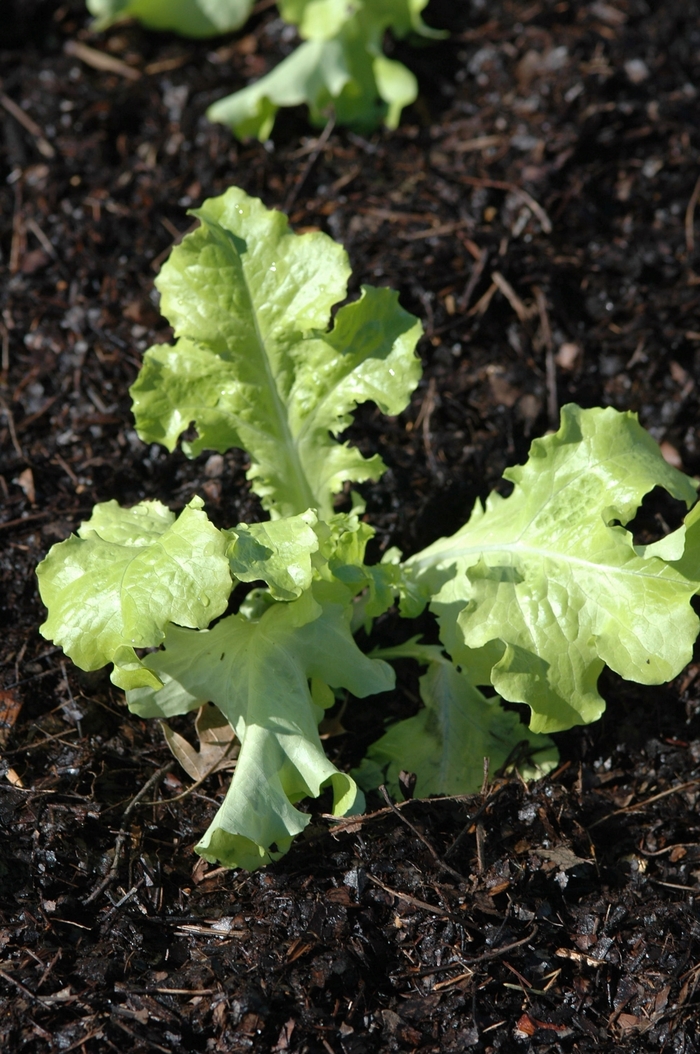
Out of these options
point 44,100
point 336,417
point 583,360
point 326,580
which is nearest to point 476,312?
point 583,360

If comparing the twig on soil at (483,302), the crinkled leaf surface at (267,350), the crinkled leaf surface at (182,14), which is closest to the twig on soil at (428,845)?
the crinkled leaf surface at (267,350)

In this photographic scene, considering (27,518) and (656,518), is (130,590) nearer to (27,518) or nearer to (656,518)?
(27,518)

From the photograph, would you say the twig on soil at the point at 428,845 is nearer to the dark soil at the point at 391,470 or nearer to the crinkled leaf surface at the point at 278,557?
the dark soil at the point at 391,470

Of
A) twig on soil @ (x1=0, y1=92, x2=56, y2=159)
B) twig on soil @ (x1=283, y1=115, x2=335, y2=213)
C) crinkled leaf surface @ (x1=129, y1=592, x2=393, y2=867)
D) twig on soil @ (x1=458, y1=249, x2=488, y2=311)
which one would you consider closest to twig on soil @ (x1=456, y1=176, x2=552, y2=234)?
twig on soil @ (x1=458, y1=249, x2=488, y2=311)

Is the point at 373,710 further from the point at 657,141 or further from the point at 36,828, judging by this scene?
the point at 657,141

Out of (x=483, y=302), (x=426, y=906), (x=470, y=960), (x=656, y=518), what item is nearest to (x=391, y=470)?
(x=483, y=302)
